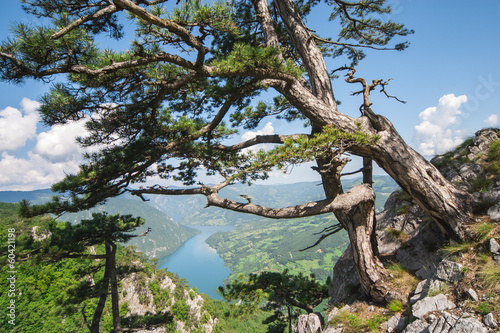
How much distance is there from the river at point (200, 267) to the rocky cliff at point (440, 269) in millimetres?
92086

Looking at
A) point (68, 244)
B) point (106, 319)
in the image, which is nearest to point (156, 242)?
point (106, 319)

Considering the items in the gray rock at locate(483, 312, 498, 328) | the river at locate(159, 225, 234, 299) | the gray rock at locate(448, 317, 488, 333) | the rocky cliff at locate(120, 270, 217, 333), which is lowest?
the river at locate(159, 225, 234, 299)

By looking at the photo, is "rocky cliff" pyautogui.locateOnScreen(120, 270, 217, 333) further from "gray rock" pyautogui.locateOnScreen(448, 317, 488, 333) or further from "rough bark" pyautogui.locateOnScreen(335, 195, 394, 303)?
"gray rock" pyautogui.locateOnScreen(448, 317, 488, 333)

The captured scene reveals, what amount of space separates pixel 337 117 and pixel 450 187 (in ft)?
7.43

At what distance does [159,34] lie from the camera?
9.68 feet

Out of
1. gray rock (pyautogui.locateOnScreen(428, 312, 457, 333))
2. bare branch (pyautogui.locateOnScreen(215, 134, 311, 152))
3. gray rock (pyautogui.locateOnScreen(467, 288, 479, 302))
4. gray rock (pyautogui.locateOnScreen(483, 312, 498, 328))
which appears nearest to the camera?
gray rock (pyautogui.locateOnScreen(483, 312, 498, 328))

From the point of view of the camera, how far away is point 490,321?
2.10 m

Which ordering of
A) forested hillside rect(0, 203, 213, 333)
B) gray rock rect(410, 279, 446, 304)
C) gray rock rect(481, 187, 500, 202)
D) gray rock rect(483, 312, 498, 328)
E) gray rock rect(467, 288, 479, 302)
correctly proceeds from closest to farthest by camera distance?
gray rock rect(483, 312, 498, 328)
gray rock rect(467, 288, 479, 302)
gray rock rect(410, 279, 446, 304)
gray rock rect(481, 187, 500, 202)
forested hillside rect(0, 203, 213, 333)

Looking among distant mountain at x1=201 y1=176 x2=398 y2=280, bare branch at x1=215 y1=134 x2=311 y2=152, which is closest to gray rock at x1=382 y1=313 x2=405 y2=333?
bare branch at x1=215 y1=134 x2=311 y2=152

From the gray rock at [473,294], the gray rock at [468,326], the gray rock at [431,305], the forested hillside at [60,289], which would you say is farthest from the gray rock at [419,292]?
the forested hillside at [60,289]

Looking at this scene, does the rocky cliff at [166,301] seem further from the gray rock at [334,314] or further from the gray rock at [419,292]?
the gray rock at [419,292]

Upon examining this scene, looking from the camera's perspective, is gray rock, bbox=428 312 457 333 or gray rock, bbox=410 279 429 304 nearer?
gray rock, bbox=428 312 457 333

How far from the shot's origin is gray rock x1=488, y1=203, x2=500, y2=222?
3137 mm

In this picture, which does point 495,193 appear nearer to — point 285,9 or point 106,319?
point 285,9
